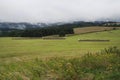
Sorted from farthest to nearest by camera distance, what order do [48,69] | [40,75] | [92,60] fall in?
1. [92,60]
2. [48,69]
3. [40,75]

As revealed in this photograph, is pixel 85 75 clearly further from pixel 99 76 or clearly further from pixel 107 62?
pixel 107 62

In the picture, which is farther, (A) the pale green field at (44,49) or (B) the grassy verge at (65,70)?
(A) the pale green field at (44,49)

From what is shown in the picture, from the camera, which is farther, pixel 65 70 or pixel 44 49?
pixel 44 49

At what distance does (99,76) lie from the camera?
1429cm

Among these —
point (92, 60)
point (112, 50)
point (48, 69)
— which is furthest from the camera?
point (112, 50)

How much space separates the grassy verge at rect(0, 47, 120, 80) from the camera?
43.7 feet

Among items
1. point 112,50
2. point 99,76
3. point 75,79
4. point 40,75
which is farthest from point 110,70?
point 112,50

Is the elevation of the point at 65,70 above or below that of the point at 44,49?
above

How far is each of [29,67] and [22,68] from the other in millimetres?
531

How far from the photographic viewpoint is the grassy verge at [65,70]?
13.3 meters

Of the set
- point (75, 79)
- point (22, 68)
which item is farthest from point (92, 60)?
point (22, 68)

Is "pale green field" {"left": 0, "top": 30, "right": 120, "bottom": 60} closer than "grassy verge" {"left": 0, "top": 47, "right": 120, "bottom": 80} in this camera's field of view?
No

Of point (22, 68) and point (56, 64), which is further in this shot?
point (56, 64)

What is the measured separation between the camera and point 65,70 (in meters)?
14.8
